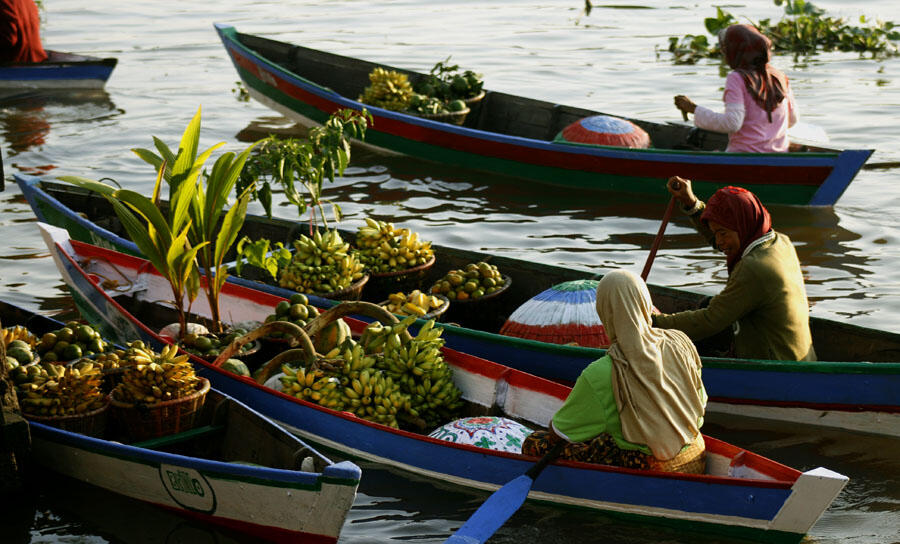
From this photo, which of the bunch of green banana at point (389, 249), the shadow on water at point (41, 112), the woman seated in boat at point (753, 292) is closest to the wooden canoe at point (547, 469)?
the bunch of green banana at point (389, 249)

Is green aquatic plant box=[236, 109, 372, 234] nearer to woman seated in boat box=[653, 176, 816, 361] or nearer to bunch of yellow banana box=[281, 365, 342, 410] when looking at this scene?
bunch of yellow banana box=[281, 365, 342, 410]

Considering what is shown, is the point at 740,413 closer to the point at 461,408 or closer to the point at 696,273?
the point at 461,408

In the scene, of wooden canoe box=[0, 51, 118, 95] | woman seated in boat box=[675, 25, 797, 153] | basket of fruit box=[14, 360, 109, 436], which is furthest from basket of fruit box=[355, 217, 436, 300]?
wooden canoe box=[0, 51, 118, 95]

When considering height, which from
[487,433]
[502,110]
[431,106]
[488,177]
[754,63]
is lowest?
[488,177]

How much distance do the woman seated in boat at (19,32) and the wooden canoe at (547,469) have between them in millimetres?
8457

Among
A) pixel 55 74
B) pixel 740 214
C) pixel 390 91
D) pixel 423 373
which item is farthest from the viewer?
pixel 55 74

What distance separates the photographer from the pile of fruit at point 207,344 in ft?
19.2

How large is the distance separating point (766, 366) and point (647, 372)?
1.41 meters

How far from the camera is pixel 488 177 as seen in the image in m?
11.1

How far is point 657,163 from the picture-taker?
9.54 meters

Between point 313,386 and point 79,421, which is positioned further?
point 313,386

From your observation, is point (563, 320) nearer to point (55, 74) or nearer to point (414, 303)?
point (414, 303)

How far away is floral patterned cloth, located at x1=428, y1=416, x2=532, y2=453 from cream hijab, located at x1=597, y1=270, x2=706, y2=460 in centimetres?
74

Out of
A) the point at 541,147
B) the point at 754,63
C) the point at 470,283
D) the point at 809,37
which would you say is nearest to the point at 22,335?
the point at 470,283
